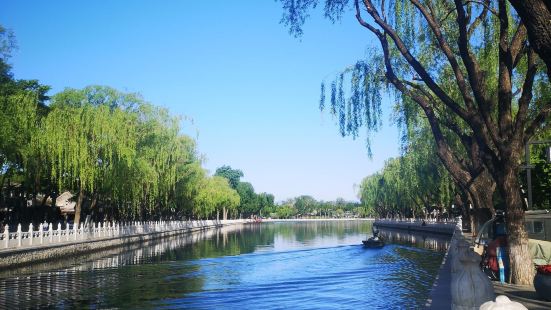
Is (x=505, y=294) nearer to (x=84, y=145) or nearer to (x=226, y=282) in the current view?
(x=226, y=282)

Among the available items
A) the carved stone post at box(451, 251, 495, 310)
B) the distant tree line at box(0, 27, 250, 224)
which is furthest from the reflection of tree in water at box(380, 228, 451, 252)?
the carved stone post at box(451, 251, 495, 310)

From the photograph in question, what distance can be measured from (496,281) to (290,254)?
1799 centimetres

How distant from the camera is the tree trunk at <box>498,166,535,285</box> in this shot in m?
10.8

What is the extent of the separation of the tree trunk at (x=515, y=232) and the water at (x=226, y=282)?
2840 millimetres

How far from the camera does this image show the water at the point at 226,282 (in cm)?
1388

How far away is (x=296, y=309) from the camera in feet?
41.8

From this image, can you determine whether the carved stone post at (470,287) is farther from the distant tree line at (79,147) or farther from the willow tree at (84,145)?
the willow tree at (84,145)

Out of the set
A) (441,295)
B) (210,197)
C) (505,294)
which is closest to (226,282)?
(441,295)

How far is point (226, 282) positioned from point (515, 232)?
33.5ft

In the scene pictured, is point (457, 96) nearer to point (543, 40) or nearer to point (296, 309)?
point (296, 309)

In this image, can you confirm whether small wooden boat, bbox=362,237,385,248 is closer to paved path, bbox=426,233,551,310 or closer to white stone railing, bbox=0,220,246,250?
white stone railing, bbox=0,220,246,250

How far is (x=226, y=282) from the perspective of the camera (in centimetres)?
1792

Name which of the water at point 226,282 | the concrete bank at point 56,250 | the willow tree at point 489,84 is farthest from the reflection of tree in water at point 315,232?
the willow tree at point 489,84

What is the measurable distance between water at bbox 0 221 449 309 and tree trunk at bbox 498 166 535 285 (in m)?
2.84
